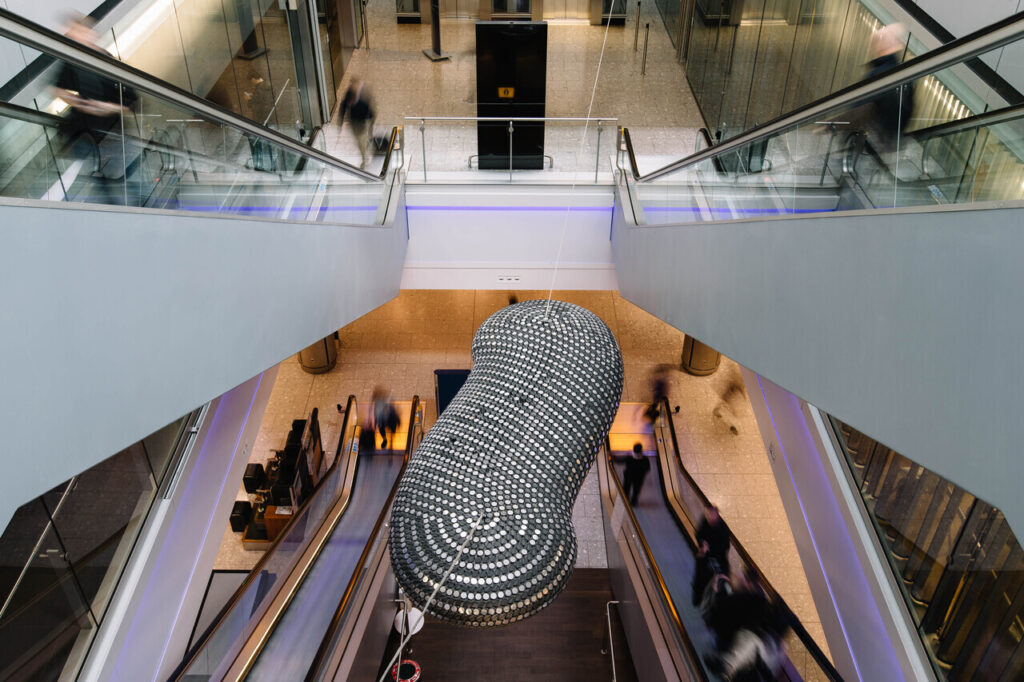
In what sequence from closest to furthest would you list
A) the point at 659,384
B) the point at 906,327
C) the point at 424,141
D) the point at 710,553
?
the point at 906,327 < the point at 710,553 < the point at 424,141 < the point at 659,384

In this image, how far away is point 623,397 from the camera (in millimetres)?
10055

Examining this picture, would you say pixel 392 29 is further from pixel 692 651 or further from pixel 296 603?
pixel 692 651

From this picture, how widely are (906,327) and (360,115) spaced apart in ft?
27.9

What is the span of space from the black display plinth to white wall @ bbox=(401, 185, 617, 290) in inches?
16.0

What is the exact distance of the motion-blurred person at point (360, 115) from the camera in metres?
9.13

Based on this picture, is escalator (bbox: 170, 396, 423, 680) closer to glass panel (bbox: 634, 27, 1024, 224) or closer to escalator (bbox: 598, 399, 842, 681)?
escalator (bbox: 598, 399, 842, 681)

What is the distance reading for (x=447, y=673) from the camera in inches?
237

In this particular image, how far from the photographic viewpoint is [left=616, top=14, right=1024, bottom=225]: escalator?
2.18 meters

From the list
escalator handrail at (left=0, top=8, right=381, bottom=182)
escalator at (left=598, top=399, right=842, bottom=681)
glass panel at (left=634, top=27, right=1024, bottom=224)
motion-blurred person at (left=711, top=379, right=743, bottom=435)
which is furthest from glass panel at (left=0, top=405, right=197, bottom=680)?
motion-blurred person at (left=711, top=379, right=743, bottom=435)

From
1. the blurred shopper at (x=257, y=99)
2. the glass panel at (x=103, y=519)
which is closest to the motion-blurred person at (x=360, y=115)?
the blurred shopper at (x=257, y=99)

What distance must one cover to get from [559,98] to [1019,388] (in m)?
9.31

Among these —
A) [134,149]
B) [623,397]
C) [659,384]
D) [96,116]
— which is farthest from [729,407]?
[96,116]

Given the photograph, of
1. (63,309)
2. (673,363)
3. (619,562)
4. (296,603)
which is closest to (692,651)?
(619,562)

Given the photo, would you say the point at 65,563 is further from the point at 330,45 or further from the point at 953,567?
the point at 330,45
